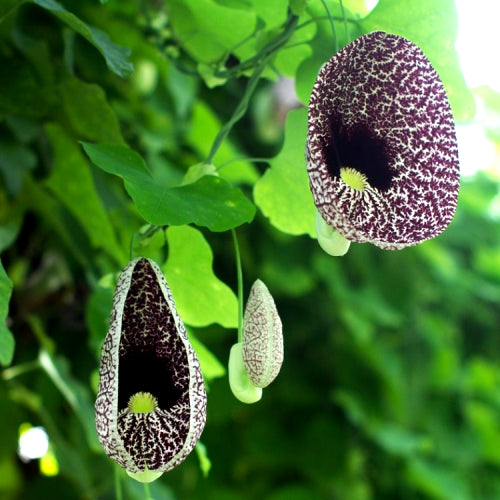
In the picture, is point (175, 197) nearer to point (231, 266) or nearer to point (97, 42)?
point (97, 42)

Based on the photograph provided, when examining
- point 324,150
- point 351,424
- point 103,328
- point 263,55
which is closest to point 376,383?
point 351,424

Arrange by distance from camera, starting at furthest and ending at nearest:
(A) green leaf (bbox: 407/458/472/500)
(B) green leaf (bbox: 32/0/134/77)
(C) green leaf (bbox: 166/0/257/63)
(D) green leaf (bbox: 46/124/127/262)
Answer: (A) green leaf (bbox: 407/458/472/500), (D) green leaf (bbox: 46/124/127/262), (C) green leaf (bbox: 166/0/257/63), (B) green leaf (bbox: 32/0/134/77)

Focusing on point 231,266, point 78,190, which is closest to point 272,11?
point 78,190

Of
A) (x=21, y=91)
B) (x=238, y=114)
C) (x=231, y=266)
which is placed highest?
(x=238, y=114)

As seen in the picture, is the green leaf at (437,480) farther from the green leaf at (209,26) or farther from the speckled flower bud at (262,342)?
the speckled flower bud at (262,342)

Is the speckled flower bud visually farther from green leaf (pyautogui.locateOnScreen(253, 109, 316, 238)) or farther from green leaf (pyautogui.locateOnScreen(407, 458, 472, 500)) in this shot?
green leaf (pyautogui.locateOnScreen(407, 458, 472, 500))

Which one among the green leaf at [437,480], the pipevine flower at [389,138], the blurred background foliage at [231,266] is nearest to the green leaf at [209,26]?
the blurred background foliage at [231,266]

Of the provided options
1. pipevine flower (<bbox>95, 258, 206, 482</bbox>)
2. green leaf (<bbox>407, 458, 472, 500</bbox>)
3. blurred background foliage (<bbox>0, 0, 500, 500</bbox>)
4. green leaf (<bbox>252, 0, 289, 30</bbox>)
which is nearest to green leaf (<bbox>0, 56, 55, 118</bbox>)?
blurred background foliage (<bbox>0, 0, 500, 500</bbox>)
